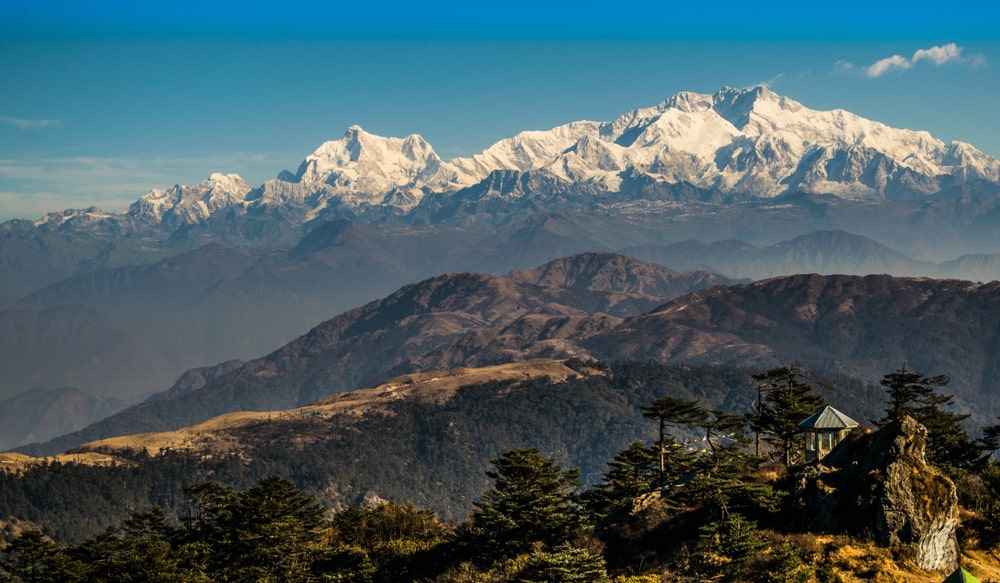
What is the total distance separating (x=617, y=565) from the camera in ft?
299

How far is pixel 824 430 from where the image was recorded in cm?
10669

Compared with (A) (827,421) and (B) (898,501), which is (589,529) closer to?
(A) (827,421)

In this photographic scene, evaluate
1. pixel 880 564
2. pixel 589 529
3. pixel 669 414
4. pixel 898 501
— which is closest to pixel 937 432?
pixel 669 414

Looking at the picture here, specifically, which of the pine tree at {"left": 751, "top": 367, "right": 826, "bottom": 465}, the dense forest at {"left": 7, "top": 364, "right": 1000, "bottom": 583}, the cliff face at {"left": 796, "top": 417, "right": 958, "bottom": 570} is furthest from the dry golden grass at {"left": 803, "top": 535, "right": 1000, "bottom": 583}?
the pine tree at {"left": 751, "top": 367, "right": 826, "bottom": 465}

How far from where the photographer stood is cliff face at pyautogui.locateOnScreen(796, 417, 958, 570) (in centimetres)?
7900

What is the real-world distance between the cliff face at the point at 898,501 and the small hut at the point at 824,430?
2103 centimetres

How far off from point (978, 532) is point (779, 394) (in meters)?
30.9

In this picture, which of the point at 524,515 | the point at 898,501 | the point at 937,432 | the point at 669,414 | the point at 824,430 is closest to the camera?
the point at 898,501

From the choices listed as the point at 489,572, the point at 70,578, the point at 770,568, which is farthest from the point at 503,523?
the point at 70,578

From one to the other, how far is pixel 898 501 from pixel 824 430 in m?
27.3

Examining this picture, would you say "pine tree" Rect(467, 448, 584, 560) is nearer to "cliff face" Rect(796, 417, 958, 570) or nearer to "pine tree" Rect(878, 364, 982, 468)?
"cliff face" Rect(796, 417, 958, 570)

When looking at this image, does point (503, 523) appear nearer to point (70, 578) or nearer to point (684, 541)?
point (684, 541)

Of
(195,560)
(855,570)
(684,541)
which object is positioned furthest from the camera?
(195,560)

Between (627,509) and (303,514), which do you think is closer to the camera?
(627,509)
